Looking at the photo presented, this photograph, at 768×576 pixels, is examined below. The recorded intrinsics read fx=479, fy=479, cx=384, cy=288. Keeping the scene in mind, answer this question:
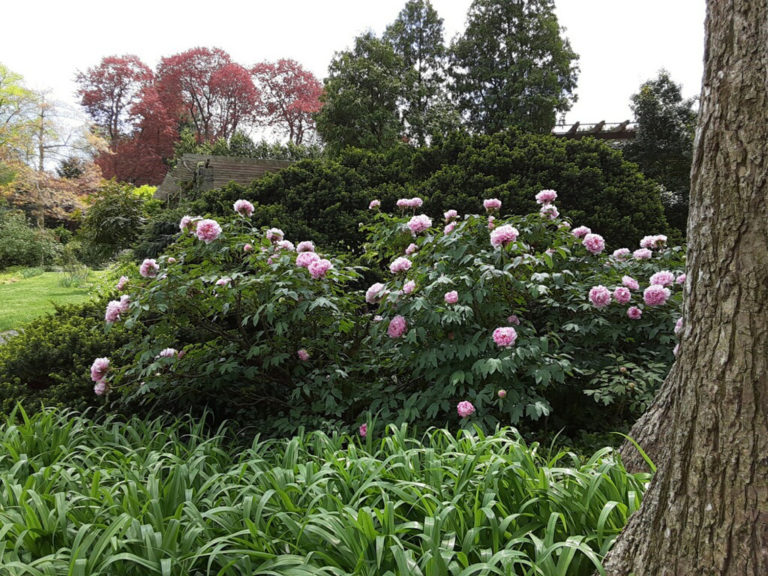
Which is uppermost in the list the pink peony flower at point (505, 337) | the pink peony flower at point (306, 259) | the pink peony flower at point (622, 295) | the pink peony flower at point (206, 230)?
the pink peony flower at point (206, 230)

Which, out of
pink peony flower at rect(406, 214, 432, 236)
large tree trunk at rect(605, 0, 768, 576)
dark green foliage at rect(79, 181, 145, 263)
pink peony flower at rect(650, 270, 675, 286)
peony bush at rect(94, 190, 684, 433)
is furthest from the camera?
dark green foliage at rect(79, 181, 145, 263)

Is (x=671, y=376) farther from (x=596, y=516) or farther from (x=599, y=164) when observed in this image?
(x=599, y=164)

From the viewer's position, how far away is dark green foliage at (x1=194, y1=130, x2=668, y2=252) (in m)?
5.47

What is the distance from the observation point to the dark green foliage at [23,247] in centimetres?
1315

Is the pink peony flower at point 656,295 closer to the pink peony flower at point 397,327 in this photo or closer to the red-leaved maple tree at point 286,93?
the pink peony flower at point 397,327

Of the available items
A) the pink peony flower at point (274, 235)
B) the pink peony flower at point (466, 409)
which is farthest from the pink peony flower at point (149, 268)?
the pink peony flower at point (466, 409)

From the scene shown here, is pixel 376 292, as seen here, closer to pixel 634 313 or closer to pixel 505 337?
pixel 505 337

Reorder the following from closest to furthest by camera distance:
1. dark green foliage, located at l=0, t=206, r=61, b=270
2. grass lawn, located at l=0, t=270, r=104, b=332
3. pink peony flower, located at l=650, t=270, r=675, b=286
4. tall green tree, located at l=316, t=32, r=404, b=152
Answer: pink peony flower, located at l=650, t=270, r=675, b=286 → grass lawn, located at l=0, t=270, r=104, b=332 → tall green tree, located at l=316, t=32, r=404, b=152 → dark green foliage, located at l=0, t=206, r=61, b=270

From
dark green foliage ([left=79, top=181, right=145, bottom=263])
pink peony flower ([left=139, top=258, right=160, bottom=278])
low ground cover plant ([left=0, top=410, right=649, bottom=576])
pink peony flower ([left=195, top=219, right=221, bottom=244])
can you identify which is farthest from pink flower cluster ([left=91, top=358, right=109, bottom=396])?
dark green foliage ([left=79, top=181, right=145, bottom=263])

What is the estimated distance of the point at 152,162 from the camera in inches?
967

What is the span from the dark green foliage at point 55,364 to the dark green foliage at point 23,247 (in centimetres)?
1170

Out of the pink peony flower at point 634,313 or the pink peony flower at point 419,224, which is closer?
the pink peony flower at point 634,313

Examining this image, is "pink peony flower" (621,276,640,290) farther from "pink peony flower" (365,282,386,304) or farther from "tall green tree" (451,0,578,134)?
"tall green tree" (451,0,578,134)

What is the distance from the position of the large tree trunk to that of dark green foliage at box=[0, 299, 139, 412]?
3173mm
